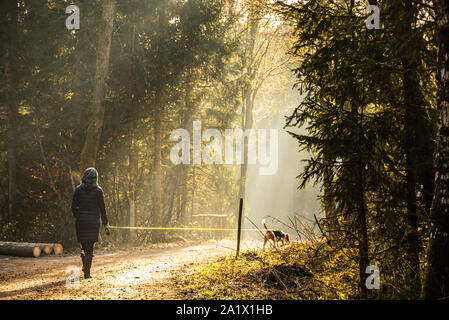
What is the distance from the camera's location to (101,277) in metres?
8.59

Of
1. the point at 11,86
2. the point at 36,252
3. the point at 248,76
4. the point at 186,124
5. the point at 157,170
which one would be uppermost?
the point at 248,76

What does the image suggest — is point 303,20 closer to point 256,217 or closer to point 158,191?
point 158,191

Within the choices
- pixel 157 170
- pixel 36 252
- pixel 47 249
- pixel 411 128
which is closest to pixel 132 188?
pixel 157 170

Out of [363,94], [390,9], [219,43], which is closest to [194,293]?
[363,94]

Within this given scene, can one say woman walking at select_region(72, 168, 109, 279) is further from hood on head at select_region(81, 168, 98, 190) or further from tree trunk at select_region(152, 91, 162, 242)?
tree trunk at select_region(152, 91, 162, 242)

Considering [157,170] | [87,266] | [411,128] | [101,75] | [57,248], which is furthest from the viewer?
[157,170]

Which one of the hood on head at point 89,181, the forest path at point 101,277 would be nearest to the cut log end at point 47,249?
the forest path at point 101,277

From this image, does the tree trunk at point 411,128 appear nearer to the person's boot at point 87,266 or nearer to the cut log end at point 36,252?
the person's boot at point 87,266

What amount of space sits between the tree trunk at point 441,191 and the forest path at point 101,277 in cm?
363

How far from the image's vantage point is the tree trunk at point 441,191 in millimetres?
4801

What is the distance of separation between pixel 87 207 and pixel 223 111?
52.1 ft

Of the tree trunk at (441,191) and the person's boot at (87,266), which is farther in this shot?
the person's boot at (87,266)

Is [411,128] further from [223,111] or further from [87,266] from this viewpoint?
[223,111]
